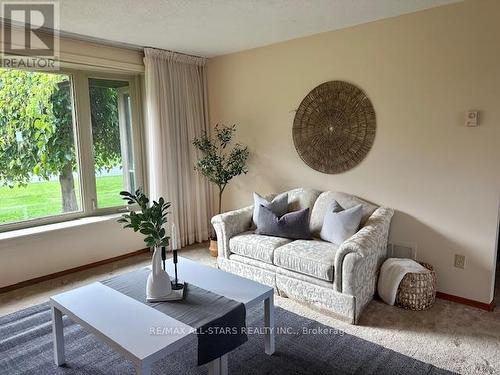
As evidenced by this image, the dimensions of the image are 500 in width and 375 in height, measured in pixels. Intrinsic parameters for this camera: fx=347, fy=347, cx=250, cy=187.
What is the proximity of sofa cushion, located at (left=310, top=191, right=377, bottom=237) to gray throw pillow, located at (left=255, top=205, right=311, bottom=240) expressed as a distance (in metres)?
0.15

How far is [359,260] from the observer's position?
2502 mm

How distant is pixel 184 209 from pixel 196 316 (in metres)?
2.73

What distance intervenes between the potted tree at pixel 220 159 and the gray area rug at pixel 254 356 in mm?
1843

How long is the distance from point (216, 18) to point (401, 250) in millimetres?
2661

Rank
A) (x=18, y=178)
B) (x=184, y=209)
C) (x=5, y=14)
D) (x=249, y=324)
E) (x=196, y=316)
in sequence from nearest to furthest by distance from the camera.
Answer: (x=196, y=316), (x=249, y=324), (x=5, y=14), (x=18, y=178), (x=184, y=209)

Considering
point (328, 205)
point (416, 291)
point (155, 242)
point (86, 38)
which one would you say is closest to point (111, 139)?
point (86, 38)

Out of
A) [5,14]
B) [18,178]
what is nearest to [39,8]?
[5,14]

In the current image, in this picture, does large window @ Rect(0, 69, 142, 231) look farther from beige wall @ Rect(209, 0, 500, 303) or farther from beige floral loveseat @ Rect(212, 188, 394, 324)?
beige wall @ Rect(209, 0, 500, 303)

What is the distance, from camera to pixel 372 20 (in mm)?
3129

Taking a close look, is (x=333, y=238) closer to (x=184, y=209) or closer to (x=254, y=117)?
(x=254, y=117)

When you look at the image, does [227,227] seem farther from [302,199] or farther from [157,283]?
[157,283]

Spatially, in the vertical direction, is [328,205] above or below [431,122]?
below

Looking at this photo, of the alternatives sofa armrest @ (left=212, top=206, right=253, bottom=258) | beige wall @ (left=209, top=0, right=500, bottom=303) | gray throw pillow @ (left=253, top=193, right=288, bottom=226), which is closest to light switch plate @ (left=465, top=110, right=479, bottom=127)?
beige wall @ (left=209, top=0, right=500, bottom=303)

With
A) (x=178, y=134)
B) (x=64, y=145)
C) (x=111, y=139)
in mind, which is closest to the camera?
(x=64, y=145)
